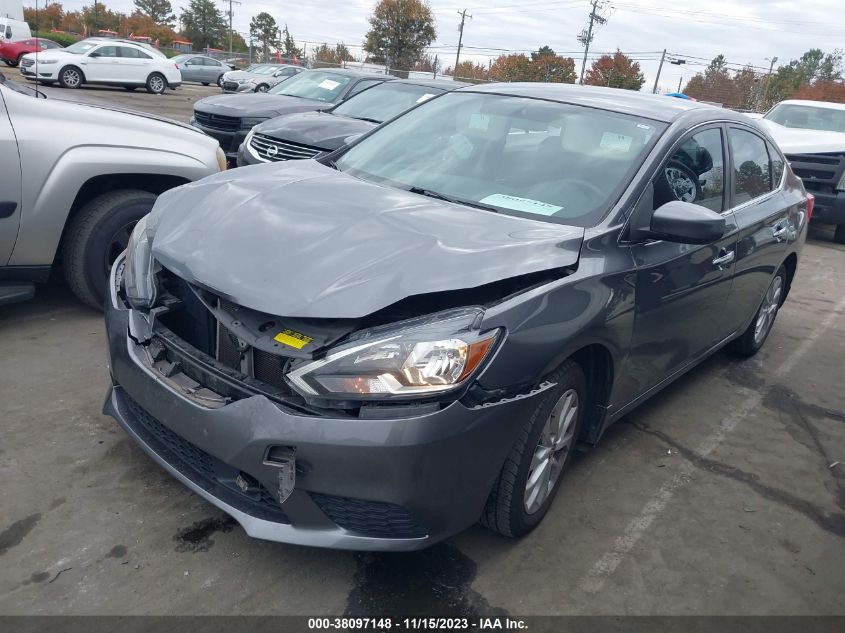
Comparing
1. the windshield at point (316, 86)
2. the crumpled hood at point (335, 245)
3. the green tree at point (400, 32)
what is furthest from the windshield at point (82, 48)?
the green tree at point (400, 32)

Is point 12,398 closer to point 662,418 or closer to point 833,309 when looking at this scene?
point 662,418

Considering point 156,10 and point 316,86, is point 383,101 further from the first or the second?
point 156,10

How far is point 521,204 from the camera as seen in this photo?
10.4 feet

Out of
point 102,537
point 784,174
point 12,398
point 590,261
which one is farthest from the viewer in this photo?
point 784,174

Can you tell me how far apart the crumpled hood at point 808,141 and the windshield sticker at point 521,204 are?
8.11 m

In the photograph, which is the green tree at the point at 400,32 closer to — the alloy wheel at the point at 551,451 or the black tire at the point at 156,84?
the black tire at the point at 156,84

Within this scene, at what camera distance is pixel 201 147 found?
16.8ft

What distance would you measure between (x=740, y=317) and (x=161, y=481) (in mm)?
3468

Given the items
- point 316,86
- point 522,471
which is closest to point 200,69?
point 316,86

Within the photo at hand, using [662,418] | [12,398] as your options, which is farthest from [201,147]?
[662,418]

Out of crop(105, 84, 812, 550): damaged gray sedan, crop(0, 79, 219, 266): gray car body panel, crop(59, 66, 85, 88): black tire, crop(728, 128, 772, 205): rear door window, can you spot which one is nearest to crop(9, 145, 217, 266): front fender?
crop(0, 79, 219, 266): gray car body panel

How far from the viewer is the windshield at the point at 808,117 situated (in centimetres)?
1155

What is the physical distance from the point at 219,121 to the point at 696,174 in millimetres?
7079

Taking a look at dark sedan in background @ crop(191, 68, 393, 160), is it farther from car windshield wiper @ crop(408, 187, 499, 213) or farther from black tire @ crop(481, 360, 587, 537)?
black tire @ crop(481, 360, 587, 537)
